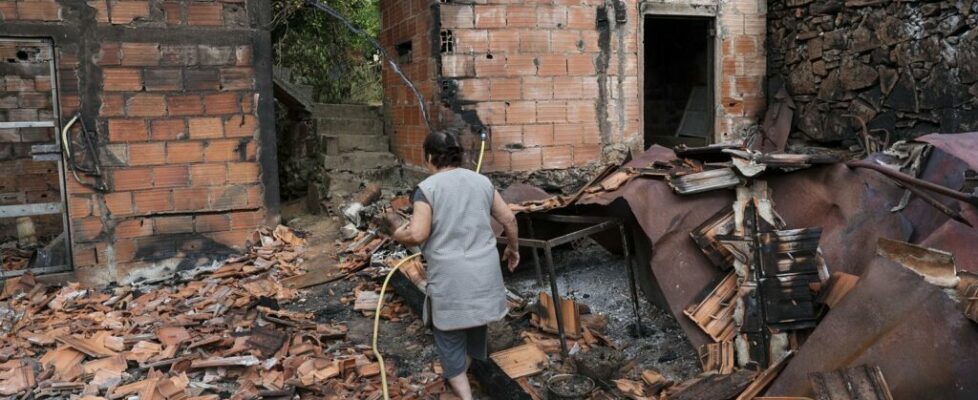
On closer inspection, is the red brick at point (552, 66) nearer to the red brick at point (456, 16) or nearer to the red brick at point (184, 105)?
the red brick at point (456, 16)

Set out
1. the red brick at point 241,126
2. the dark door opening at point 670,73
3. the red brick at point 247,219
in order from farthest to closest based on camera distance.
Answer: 1. the dark door opening at point 670,73
2. the red brick at point 247,219
3. the red brick at point 241,126

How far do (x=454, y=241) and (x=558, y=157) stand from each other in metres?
3.97

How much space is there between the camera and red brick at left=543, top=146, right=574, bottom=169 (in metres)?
7.35

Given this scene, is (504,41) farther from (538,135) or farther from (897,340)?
(897,340)

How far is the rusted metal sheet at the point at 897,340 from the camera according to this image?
9.95ft

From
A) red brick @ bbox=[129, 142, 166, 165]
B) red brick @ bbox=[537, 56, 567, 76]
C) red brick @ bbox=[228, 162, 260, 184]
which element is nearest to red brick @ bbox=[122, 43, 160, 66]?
red brick @ bbox=[129, 142, 166, 165]

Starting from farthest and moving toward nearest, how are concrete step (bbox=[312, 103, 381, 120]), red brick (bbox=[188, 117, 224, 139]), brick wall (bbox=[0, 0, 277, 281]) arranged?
concrete step (bbox=[312, 103, 381, 120]) < red brick (bbox=[188, 117, 224, 139]) < brick wall (bbox=[0, 0, 277, 281])

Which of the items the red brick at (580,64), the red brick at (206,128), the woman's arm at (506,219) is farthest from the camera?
the red brick at (580,64)

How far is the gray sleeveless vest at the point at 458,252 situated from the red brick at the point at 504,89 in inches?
140

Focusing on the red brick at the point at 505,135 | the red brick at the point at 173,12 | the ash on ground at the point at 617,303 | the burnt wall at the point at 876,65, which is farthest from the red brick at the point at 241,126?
the burnt wall at the point at 876,65

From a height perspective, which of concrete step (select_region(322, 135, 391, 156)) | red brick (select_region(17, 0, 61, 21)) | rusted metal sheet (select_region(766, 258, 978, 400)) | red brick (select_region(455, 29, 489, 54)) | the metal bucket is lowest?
the metal bucket

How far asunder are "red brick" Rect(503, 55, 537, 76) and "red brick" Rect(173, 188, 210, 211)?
324 cm

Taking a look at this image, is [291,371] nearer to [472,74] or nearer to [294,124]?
[472,74]

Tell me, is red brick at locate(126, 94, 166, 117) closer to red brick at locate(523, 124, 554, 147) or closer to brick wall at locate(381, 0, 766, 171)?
brick wall at locate(381, 0, 766, 171)
